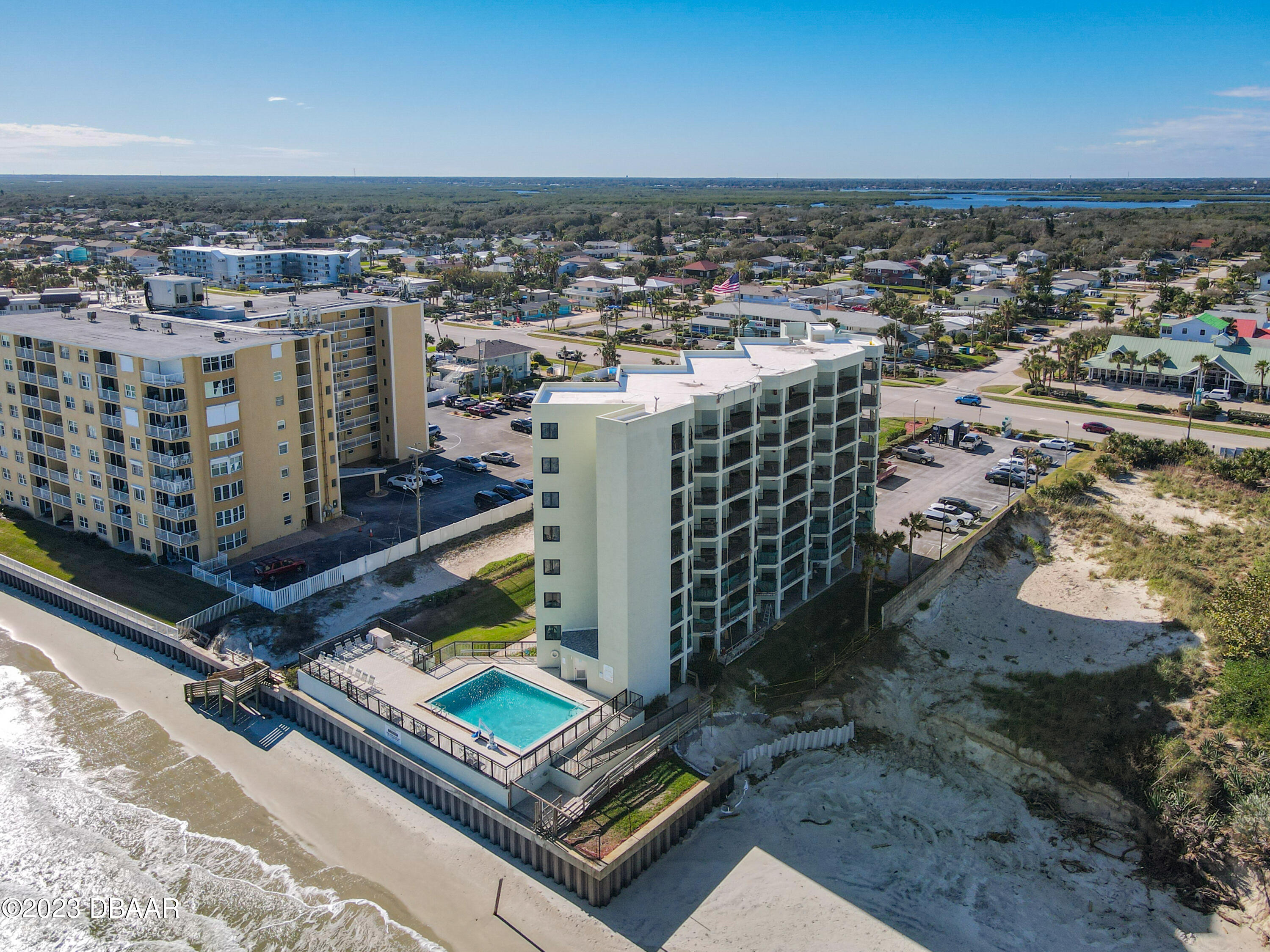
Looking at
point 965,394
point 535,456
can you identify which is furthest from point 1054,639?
point 965,394

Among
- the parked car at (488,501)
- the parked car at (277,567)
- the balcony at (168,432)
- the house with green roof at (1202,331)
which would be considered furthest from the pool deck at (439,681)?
the house with green roof at (1202,331)

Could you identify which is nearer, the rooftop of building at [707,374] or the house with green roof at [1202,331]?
the rooftop of building at [707,374]

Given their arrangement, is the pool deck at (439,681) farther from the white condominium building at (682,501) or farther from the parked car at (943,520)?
the parked car at (943,520)

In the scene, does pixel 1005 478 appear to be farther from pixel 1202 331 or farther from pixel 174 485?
pixel 174 485

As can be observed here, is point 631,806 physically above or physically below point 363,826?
above

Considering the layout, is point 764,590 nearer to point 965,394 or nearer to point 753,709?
point 753,709

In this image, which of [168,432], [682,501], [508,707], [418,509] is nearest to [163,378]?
[168,432]
